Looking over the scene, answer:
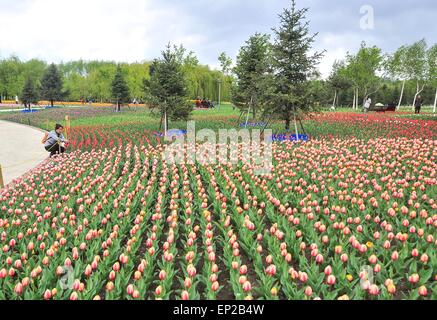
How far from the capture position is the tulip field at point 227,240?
4082mm

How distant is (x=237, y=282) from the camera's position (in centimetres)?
409

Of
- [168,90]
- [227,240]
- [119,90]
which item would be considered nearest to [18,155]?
[168,90]

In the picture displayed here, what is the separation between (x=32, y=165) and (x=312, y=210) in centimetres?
1086

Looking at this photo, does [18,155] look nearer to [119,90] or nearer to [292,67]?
[292,67]

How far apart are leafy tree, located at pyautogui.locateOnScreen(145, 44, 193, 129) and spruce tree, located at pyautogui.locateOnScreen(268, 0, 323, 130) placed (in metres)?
5.69

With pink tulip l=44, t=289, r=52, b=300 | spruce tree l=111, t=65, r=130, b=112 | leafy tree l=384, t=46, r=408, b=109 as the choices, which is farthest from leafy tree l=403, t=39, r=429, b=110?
pink tulip l=44, t=289, r=52, b=300

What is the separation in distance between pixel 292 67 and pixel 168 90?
7.18 metres

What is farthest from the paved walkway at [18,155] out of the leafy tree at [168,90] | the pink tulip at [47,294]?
the pink tulip at [47,294]

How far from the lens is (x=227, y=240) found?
17.3ft

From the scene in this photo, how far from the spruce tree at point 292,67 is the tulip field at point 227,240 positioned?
653 cm

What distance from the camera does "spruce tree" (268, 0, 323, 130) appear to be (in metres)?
15.5

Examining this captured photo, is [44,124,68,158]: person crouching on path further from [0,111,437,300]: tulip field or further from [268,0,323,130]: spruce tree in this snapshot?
[268,0,323,130]: spruce tree
